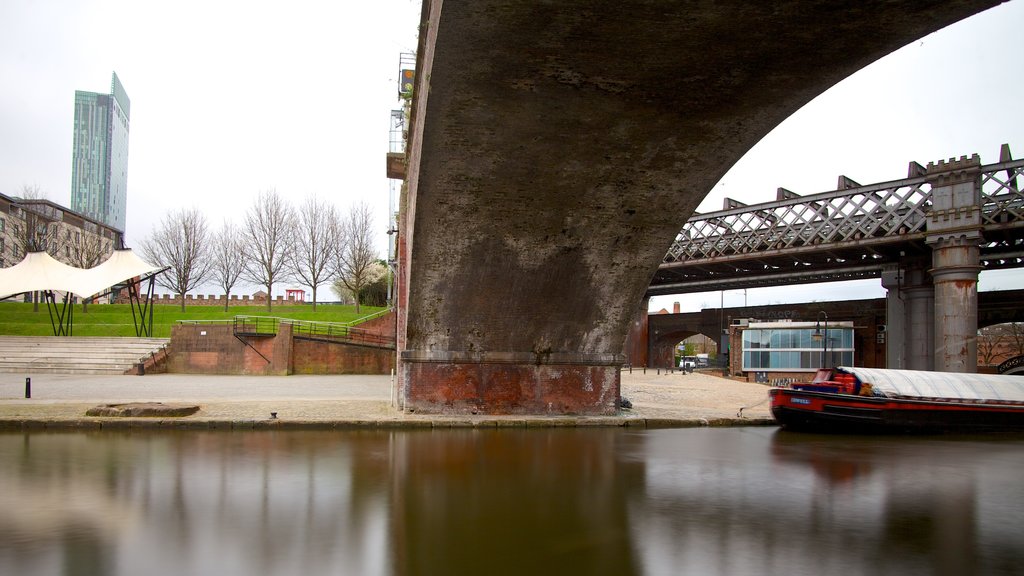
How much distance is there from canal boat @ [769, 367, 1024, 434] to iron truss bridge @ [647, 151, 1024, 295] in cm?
1151

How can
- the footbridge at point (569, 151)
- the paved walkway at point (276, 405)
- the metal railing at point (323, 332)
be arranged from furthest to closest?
the metal railing at point (323, 332)
the paved walkway at point (276, 405)
the footbridge at point (569, 151)

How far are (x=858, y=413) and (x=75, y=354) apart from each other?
2961 cm

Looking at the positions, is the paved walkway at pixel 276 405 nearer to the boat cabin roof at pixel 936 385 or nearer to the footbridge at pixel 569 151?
the footbridge at pixel 569 151

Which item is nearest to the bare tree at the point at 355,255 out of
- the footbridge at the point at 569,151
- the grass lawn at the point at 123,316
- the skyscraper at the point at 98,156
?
the grass lawn at the point at 123,316

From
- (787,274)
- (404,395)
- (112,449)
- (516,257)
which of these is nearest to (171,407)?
(112,449)

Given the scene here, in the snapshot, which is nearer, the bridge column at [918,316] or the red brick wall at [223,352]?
the red brick wall at [223,352]

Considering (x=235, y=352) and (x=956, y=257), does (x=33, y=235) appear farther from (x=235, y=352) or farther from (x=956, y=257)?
(x=956, y=257)

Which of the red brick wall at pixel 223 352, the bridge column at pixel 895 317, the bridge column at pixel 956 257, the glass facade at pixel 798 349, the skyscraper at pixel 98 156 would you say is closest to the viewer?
the bridge column at pixel 956 257

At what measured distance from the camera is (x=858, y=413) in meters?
16.4

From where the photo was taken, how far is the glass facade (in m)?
40.2

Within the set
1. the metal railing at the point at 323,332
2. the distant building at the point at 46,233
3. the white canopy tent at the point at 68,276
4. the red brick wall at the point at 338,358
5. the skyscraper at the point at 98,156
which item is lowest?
the red brick wall at the point at 338,358

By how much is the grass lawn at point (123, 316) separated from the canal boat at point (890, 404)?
103 feet

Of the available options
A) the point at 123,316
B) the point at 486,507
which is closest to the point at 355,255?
the point at 123,316

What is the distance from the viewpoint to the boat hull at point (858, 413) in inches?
646
